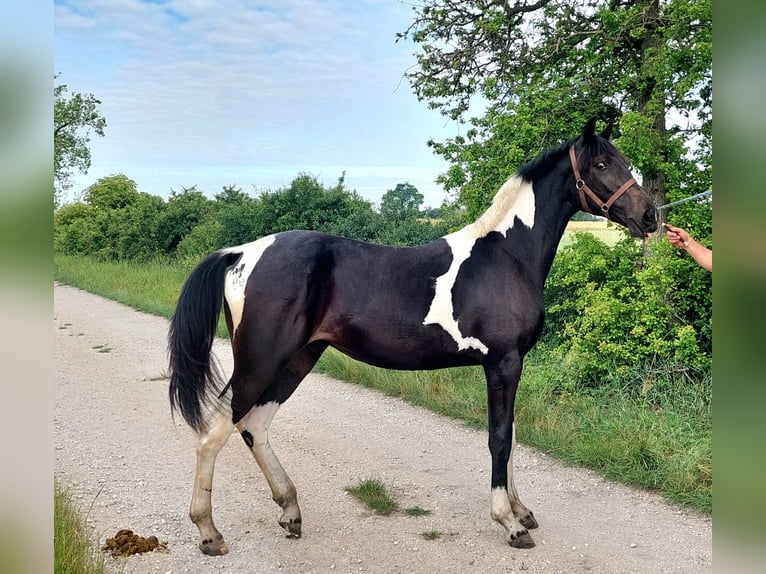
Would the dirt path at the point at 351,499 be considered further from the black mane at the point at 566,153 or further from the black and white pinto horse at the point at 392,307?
the black mane at the point at 566,153

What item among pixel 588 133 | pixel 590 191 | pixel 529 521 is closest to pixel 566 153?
pixel 588 133

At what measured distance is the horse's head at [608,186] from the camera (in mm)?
3221

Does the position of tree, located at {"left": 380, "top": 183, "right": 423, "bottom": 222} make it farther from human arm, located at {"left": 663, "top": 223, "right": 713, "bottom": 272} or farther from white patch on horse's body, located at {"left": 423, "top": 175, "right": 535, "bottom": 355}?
human arm, located at {"left": 663, "top": 223, "right": 713, "bottom": 272}

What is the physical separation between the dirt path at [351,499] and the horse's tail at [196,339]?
2.56ft

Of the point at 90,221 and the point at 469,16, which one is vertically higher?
the point at 469,16

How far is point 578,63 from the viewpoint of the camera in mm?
6270

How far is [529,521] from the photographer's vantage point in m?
3.34

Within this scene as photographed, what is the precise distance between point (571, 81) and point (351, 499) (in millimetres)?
4803

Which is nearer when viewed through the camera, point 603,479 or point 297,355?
point 297,355

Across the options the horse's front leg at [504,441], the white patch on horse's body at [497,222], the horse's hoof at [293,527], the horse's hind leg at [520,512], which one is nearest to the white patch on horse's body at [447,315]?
the white patch on horse's body at [497,222]

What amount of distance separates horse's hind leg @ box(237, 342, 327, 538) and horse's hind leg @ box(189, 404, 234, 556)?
14 cm
